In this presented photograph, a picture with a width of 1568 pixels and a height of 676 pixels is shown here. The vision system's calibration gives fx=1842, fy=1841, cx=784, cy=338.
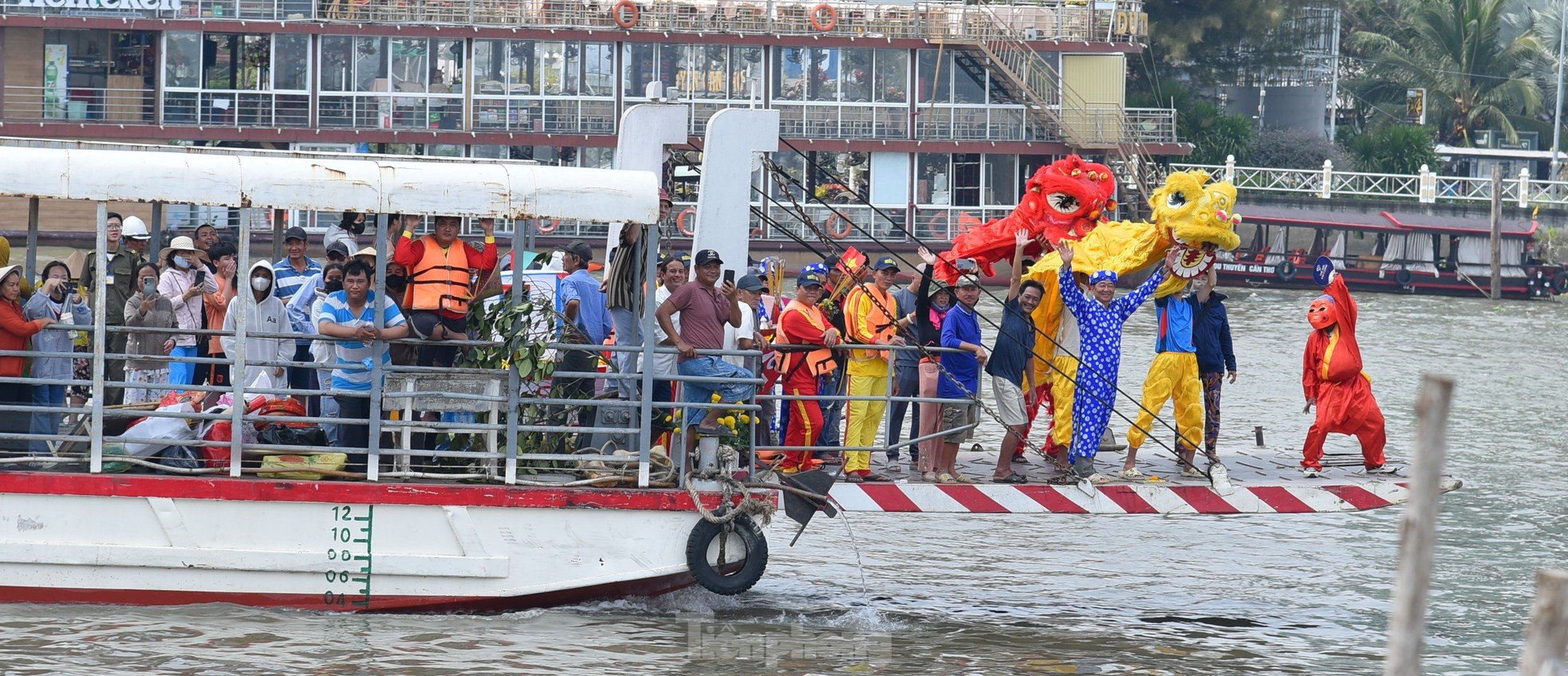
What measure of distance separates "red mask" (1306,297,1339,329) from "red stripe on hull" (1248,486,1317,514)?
2230mm

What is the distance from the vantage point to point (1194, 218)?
11305mm

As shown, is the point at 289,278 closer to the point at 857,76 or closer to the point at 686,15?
the point at 686,15

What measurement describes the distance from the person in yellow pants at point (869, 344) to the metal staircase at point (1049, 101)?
27534 millimetres

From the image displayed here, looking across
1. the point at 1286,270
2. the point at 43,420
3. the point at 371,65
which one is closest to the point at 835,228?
the point at 371,65

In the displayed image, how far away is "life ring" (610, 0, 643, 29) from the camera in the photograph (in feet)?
124

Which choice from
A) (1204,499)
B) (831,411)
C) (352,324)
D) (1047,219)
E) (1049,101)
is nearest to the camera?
(352,324)

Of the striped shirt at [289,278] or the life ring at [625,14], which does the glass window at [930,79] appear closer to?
the life ring at [625,14]

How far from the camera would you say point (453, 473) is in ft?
32.7

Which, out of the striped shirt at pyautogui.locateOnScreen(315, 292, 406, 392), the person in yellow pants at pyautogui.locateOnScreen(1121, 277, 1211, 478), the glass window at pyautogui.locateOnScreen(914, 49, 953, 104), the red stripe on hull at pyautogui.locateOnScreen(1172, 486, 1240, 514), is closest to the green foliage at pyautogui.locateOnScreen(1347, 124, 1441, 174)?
the glass window at pyautogui.locateOnScreen(914, 49, 953, 104)

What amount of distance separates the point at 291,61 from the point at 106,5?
3.66 meters

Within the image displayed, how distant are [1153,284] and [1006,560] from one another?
2.57m

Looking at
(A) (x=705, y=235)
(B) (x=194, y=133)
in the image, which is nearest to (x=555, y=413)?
(A) (x=705, y=235)

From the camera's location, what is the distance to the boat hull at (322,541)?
376 inches

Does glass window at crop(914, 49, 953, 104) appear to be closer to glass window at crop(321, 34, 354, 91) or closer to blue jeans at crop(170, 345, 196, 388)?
glass window at crop(321, 34, 354, 91)
